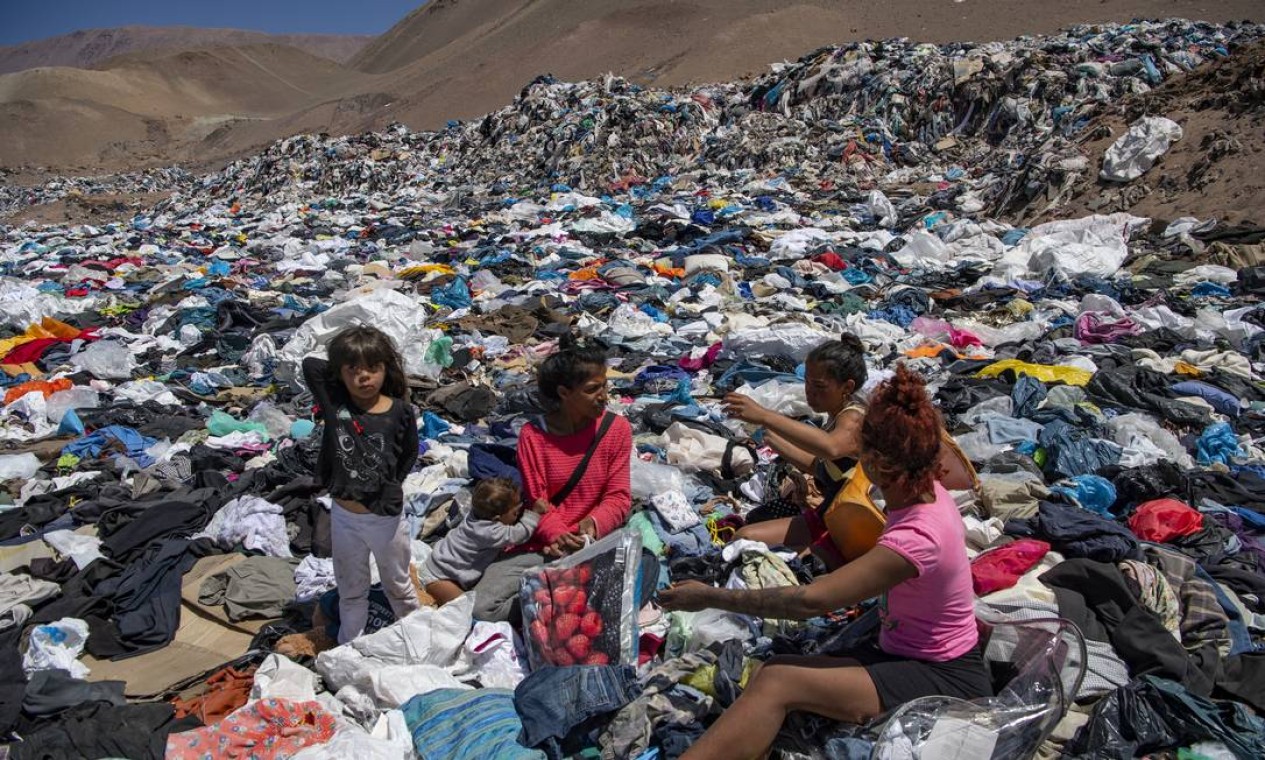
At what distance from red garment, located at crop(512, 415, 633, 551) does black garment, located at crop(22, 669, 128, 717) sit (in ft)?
4.91

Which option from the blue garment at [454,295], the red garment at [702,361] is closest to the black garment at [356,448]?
the red garment at [702,361]

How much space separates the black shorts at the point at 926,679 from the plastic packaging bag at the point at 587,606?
81 centimetres

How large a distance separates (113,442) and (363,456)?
3.16 meters

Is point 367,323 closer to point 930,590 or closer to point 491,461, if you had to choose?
point 491,461

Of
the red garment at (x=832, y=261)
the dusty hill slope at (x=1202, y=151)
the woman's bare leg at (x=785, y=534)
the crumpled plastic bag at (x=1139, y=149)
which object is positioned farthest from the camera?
the crumpled plastic bag at (x=1139, y=149)

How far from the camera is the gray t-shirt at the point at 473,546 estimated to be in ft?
10.0

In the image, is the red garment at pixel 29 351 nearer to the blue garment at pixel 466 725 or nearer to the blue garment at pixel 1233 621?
the blue garment at pixel 466 725

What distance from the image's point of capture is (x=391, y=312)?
6211 millimetres

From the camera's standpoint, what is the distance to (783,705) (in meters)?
2.05


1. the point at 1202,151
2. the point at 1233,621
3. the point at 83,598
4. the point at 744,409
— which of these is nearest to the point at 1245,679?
the point at 1233,621

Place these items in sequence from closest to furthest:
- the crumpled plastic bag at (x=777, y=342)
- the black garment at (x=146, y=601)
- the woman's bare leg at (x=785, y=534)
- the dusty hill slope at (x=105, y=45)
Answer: the black garment at (x=146, y=601)
the woman's bare leg at (x=785, y=534)
the crumpled plastic bag at (x=777, y=342)
the dusty hill slope at (x=105, y=45)

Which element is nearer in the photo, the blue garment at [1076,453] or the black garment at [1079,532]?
the black garment at [1079,532]

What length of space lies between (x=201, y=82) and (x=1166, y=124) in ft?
214

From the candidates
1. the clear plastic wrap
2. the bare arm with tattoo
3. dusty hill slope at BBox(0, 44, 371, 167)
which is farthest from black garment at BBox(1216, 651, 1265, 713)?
dusty hill slope at BBox(0, 44, 371, 167)
